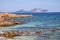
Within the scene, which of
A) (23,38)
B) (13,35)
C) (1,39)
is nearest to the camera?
(1,39)

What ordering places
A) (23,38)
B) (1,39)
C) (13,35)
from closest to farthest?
(1,39), (23,38), (13,35)

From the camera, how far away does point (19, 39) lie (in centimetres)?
1173

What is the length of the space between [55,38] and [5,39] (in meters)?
3.41

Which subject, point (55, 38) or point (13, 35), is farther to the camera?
point (13, 35)

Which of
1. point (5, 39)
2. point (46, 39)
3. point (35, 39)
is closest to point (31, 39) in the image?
point (35, 39)

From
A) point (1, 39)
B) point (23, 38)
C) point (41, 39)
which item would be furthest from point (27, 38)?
point (1, 39)

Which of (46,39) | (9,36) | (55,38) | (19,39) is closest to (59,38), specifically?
(55,38)

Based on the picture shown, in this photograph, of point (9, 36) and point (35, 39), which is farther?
point (9, 36)

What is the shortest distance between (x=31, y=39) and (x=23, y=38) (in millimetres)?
645

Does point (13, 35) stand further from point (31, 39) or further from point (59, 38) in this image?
point (59, 38)

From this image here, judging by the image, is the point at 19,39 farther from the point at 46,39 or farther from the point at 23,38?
the point at 46,39

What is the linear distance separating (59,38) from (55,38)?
0.28 m

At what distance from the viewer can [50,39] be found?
1177 cm

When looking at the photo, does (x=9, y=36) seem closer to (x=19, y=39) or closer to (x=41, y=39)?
(x=19, y=39)
